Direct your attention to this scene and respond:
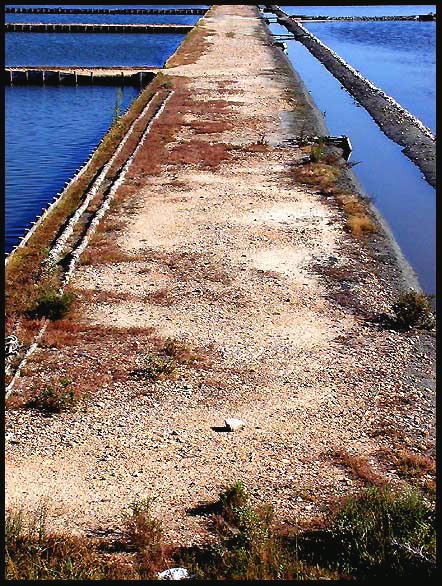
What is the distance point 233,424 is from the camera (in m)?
10.3

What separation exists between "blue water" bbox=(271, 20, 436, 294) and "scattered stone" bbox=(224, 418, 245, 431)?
8216mm

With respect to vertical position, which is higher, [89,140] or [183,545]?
[89,140]

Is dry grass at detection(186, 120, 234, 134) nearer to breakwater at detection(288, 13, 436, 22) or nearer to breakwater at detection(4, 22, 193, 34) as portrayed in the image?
breakwater at detection(4, 22, 193, 34)

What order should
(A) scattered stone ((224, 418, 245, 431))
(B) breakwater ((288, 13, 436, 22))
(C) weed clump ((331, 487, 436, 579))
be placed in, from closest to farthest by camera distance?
(C) weed clump ((331, 487, 436, 579))
(A) scattered stone ((224, 418, 245, 431))
(B) breakwater ((288, 13, 436, 22))

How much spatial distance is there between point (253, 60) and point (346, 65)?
6.60 meters

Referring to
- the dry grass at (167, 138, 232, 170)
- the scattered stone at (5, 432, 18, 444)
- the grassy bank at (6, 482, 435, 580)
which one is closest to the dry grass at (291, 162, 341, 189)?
the dry grass at (167, 138, 232, 170)

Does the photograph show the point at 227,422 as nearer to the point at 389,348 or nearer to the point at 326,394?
the point at 326,394

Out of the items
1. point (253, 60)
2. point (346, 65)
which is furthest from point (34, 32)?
point (346, 65)

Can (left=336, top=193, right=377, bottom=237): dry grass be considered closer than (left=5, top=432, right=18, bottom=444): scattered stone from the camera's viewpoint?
No

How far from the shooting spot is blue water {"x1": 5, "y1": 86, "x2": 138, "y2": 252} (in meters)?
23.3

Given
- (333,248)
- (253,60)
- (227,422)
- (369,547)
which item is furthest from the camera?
(253,60)

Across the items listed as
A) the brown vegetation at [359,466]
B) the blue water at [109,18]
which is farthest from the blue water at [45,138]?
the blue water at [109,18]

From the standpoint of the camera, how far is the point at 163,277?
1581cm

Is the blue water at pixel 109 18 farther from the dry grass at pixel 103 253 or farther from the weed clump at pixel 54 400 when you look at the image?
the weed clump at pixel 54 400
